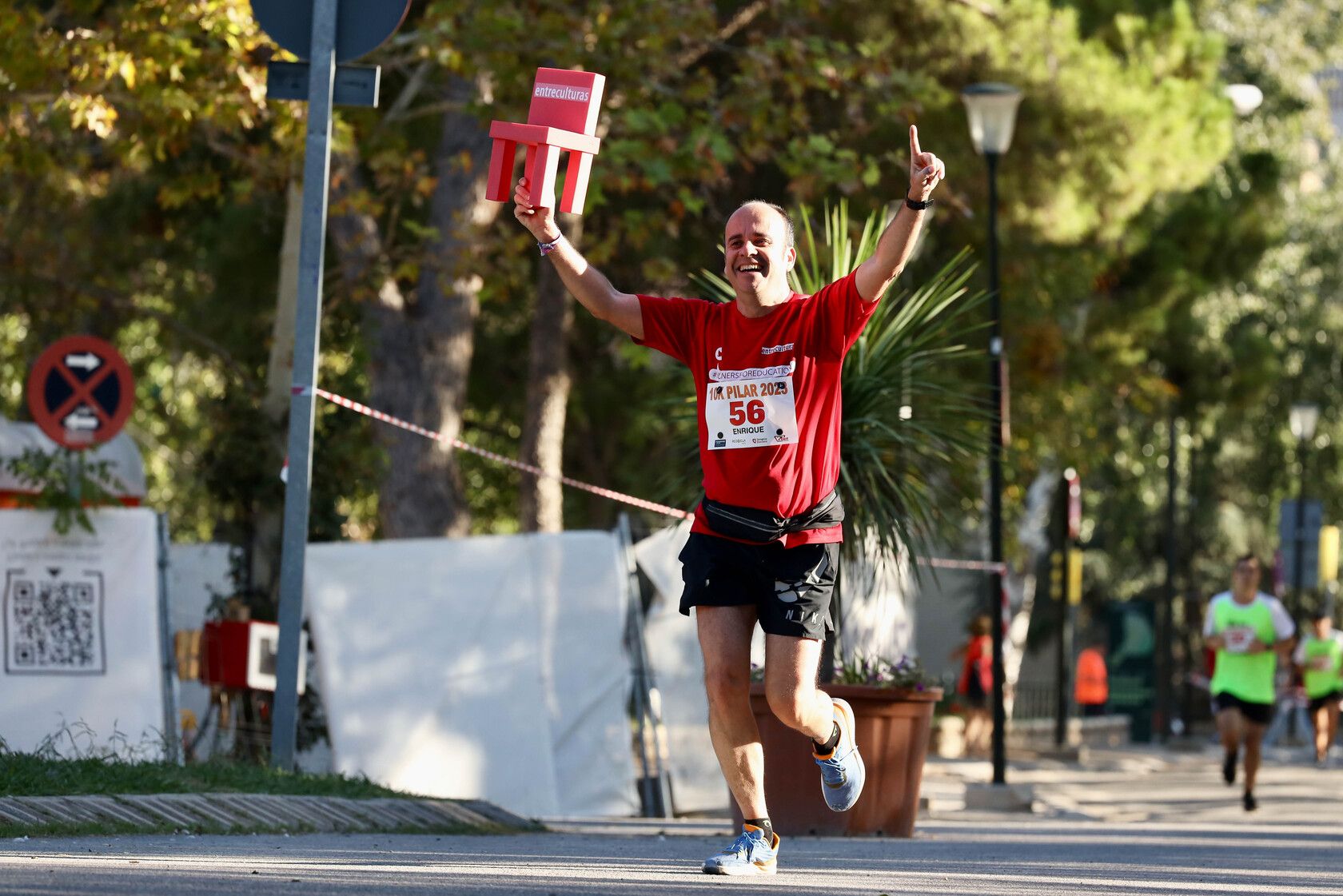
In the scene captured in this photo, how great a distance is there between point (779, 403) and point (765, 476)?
0.21m

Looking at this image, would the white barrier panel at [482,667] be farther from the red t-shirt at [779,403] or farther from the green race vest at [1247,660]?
the red t-shirt at [779,403]

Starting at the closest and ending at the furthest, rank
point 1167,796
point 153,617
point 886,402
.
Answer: point 886,402 → point 153,617 → point 1167,796

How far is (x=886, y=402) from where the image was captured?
998 centimetres

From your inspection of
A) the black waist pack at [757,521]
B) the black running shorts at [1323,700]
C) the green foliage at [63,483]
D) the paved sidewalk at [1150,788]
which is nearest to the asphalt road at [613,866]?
the black waist pack at [757,521]

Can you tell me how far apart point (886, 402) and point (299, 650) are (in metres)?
2.94

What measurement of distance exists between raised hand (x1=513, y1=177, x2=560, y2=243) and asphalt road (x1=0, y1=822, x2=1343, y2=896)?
1829 mm

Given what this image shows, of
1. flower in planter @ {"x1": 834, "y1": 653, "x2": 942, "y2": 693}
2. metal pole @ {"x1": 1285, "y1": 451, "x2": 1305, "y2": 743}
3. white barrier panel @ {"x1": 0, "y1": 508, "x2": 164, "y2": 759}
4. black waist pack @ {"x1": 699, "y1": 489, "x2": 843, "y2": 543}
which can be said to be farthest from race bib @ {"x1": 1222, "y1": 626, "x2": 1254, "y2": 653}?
metal pole @ {"x1": 1285, "y1": 451, "x2": 1305, "y2": 743}

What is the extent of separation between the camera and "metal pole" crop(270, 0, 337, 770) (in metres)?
8.98

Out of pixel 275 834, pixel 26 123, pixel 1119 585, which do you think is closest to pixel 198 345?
pixel 26 123

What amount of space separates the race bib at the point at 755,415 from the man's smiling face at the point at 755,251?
28cm

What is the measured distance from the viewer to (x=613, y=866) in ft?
20.7

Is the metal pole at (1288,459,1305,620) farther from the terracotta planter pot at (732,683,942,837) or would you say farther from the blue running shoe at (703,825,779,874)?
the blue running shoe at (703,825,779,874)

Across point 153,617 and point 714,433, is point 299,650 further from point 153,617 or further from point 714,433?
point 714,433

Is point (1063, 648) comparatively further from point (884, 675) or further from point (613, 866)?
point (613, 866)
